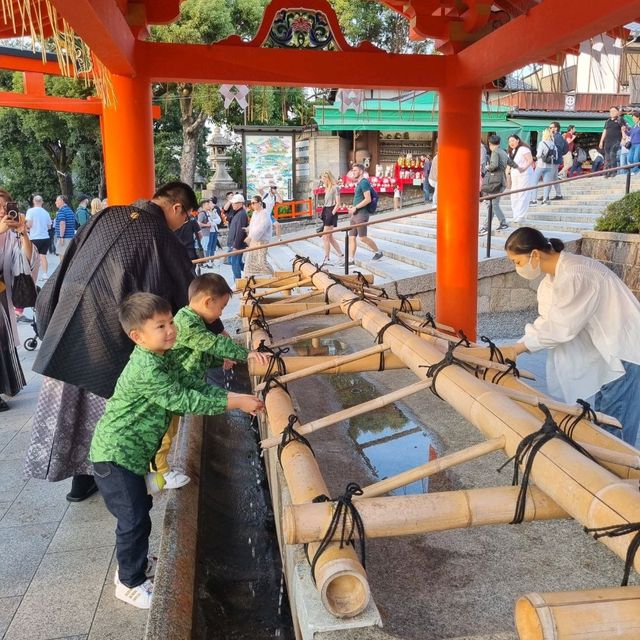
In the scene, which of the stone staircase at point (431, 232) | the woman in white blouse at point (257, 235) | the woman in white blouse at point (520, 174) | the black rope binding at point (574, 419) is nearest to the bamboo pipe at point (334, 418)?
the black rope binding at point (574, 419)

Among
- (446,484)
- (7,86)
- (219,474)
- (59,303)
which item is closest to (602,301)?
(446,484)

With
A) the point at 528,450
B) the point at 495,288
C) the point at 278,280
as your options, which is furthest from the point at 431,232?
the point at 528,450

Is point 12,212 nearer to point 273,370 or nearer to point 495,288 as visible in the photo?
point 273,370

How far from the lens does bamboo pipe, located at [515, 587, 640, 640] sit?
1.19 meters

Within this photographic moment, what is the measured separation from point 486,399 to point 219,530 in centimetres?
165

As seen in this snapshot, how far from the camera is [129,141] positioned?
4949 mm

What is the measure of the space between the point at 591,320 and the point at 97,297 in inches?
94.5

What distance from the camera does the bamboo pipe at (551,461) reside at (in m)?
1.51

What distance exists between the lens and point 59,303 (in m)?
2.89

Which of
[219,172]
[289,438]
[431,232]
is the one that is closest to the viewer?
[289,438]

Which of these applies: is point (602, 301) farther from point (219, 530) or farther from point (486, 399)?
point (219, 530)

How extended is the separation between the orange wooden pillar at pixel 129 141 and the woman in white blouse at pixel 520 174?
22.0 feet

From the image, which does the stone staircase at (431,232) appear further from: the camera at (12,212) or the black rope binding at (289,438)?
the black rope binding at (289,438)

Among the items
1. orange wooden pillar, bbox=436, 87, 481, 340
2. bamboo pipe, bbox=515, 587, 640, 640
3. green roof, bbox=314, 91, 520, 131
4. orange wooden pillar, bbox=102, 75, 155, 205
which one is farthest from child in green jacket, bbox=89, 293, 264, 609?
green roof, bbox=314, 91, 520, 131
